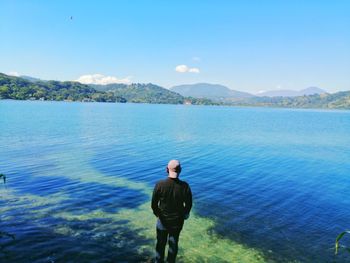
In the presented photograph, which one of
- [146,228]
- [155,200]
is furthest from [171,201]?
[146,228]

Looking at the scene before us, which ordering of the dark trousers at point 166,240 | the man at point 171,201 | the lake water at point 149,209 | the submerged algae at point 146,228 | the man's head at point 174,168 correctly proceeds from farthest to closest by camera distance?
the lake water at point 149,209
the submerged algae at point 146,228
the dark trousers at point 166,240
the man at point 171,201
the man's head at point 174,168

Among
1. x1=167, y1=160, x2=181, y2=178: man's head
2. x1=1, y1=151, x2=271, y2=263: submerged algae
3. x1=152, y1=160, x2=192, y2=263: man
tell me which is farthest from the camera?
x1=1, y1=151, x2=271, y2=263: submerged algae

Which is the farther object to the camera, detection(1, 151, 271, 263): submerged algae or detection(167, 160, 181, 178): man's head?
detection(1, 151, 271, 263): submerged algae

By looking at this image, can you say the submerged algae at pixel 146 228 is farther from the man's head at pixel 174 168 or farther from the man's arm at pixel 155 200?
the man's head at pixel 174 168

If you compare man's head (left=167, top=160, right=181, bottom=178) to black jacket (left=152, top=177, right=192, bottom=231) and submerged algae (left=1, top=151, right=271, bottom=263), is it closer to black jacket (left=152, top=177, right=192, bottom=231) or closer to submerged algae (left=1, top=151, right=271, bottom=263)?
black jacket (left=152, top=177, right=192, bottom=231)

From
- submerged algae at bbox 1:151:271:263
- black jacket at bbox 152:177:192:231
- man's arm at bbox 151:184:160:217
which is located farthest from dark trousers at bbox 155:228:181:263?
submerged algae at bbox 1:151:271:263

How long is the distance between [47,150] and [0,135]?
1768 cm

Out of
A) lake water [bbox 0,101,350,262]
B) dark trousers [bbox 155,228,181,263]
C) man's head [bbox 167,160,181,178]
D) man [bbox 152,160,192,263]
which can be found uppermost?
man's head [bbox 167,160,181,178]

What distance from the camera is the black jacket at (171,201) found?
898 centimetres

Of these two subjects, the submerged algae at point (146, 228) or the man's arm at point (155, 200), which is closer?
the man's arm at point (155, 200)

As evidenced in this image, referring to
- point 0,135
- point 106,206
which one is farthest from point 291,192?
point 0,135

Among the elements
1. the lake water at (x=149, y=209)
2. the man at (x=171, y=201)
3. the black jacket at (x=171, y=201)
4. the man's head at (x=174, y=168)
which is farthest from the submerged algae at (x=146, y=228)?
the man's head at (x=174, y=168)

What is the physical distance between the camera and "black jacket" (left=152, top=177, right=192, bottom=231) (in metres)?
8.98

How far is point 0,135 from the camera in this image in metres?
53.2
